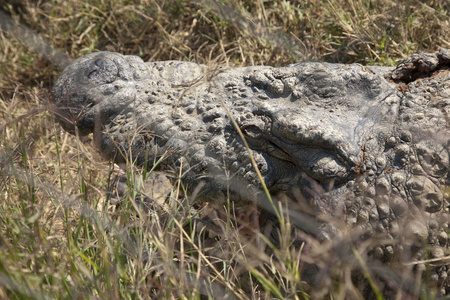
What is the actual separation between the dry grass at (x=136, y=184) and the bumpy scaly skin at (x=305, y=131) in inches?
6.7

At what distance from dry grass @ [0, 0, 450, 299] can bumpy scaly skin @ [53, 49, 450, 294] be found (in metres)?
0.17

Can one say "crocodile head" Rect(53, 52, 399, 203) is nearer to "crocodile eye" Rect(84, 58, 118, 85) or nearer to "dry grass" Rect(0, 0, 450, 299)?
"crocodile eye" Rect(84, 58, 118, 85)

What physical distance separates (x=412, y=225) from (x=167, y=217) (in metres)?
0.98

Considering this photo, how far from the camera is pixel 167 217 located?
206cm

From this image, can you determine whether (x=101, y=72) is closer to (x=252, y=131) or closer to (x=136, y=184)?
(x=136, y=184)

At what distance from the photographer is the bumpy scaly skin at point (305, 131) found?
1.85 m

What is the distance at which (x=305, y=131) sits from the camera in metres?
1.89

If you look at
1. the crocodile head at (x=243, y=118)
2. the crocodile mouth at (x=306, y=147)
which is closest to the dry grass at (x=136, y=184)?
the crocodile head at (x=243, y=118)

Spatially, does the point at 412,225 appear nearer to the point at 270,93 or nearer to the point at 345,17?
the point at 270,93

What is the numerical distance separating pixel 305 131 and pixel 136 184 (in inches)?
30.2

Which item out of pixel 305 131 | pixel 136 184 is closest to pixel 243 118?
pixel 305 131

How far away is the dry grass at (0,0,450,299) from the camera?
1.68 metres

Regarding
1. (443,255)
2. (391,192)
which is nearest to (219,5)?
(391,192)

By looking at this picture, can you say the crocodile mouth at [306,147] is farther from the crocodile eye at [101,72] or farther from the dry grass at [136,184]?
the crocodile eye at [101,72]
